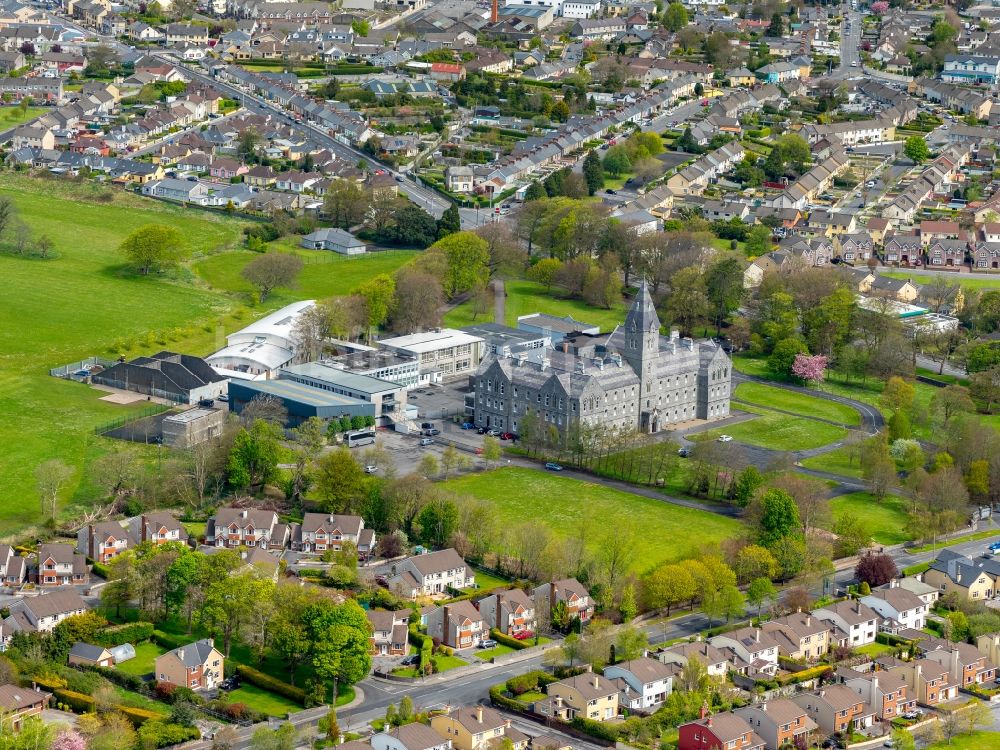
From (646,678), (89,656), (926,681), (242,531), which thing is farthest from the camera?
(242,531)

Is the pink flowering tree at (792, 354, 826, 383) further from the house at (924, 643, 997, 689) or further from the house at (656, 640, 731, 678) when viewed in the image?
the house at (656, 640, 731, 678)

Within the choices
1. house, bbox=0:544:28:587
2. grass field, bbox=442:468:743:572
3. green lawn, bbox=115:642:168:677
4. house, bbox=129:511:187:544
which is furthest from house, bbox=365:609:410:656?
house, bbox=0:544:28:587

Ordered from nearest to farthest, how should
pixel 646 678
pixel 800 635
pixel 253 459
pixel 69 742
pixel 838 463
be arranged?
pixel 69 742, pixel 646 678, pixel 800 635, pixel 253 459, pixel 838 463

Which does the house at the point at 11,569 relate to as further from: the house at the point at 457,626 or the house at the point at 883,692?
the house at the point at 883,692

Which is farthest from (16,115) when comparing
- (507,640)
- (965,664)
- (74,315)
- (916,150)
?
(965,664)

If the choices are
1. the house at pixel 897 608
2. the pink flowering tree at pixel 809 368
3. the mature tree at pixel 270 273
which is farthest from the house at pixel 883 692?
the mature tree at pixel 270 273

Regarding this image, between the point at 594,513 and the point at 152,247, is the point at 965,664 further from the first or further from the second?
the point at 152,247

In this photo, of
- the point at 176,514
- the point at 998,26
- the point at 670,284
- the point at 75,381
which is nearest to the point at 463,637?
the point at 176,514
